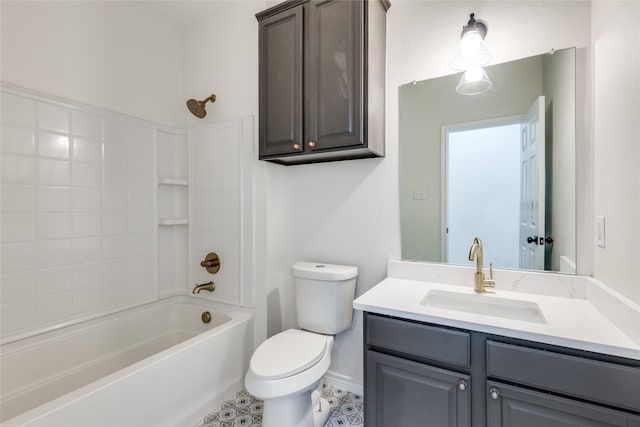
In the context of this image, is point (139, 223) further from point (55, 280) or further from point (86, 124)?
point (86, 124)

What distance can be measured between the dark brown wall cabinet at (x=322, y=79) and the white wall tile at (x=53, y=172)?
112 centimetres

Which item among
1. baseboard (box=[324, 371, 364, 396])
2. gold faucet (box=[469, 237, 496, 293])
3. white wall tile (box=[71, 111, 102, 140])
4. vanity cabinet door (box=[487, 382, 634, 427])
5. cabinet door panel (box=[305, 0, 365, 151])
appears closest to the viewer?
vanity cabinet door (box=[487, 382, 634, 427])

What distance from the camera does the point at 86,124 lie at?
176 cm

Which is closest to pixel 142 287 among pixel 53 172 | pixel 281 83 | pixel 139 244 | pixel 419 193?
pixel 139 244

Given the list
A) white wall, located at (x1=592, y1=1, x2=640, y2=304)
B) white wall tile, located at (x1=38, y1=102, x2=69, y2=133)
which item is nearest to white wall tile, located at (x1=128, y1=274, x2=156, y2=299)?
white wall tile, located at (x1=38, y1=102, x2=69, y2=133)

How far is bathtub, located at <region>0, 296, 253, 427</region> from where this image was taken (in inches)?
48.0

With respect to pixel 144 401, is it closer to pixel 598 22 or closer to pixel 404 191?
pixel 404 191

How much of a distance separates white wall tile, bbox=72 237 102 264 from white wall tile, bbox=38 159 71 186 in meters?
0.35

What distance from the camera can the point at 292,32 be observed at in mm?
1651

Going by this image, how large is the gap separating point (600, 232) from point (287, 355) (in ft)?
4.69

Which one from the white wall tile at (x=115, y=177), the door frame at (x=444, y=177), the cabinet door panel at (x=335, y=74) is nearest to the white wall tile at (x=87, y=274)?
the white wall tile at (x=115, y=177)

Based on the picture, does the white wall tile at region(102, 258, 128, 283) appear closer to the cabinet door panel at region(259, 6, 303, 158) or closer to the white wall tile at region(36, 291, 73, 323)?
the white wall tile at region(36, 291, 73, 323)

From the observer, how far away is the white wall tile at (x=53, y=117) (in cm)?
158

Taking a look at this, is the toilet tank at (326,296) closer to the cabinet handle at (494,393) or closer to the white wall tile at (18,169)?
the cabinet handle at (494,393)
